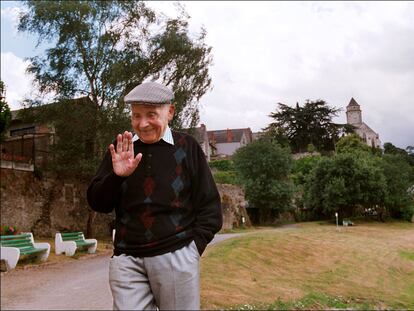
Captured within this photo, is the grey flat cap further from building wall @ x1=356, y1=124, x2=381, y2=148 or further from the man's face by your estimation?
building wall @ x1=356, y1=124, x2=381, y2=148

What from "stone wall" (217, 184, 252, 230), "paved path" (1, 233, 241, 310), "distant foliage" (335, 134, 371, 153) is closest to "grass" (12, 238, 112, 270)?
"paved path" (1, 233, 241, 310)

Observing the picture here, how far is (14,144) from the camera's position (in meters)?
17.2

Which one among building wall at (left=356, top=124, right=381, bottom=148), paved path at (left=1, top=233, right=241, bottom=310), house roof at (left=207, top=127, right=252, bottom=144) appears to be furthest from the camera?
house roof at (left=207, top=127, right=252, bottom=144)

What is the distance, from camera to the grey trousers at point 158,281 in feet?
7.38

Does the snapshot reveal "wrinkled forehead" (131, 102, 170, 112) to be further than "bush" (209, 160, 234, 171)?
No

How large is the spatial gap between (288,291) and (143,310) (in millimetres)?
6003

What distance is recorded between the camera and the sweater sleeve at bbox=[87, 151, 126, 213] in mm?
2385

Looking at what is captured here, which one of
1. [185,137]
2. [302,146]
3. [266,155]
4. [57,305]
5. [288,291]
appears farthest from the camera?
[302,146]

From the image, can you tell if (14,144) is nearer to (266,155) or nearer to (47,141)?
(47,141)

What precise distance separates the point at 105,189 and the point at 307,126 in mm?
47334

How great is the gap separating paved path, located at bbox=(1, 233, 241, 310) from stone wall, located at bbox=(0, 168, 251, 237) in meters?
4.91

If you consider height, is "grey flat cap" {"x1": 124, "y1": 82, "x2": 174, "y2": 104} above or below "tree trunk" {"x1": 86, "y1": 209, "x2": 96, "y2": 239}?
above

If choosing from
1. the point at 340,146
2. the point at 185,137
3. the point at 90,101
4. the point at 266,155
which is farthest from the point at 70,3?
the point at 340,146

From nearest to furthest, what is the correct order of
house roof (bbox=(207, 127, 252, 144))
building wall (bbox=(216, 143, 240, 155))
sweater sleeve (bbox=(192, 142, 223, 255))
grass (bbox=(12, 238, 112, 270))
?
1. sweater sleeve (bbox=(192, 142, 223, 255))
2. grass (bbox=(12, 238, 112, 270))
3. building wall (bbox=(216, 143, 240, 155))
4. house roof (bbox=(207, 127, 252, 144))
